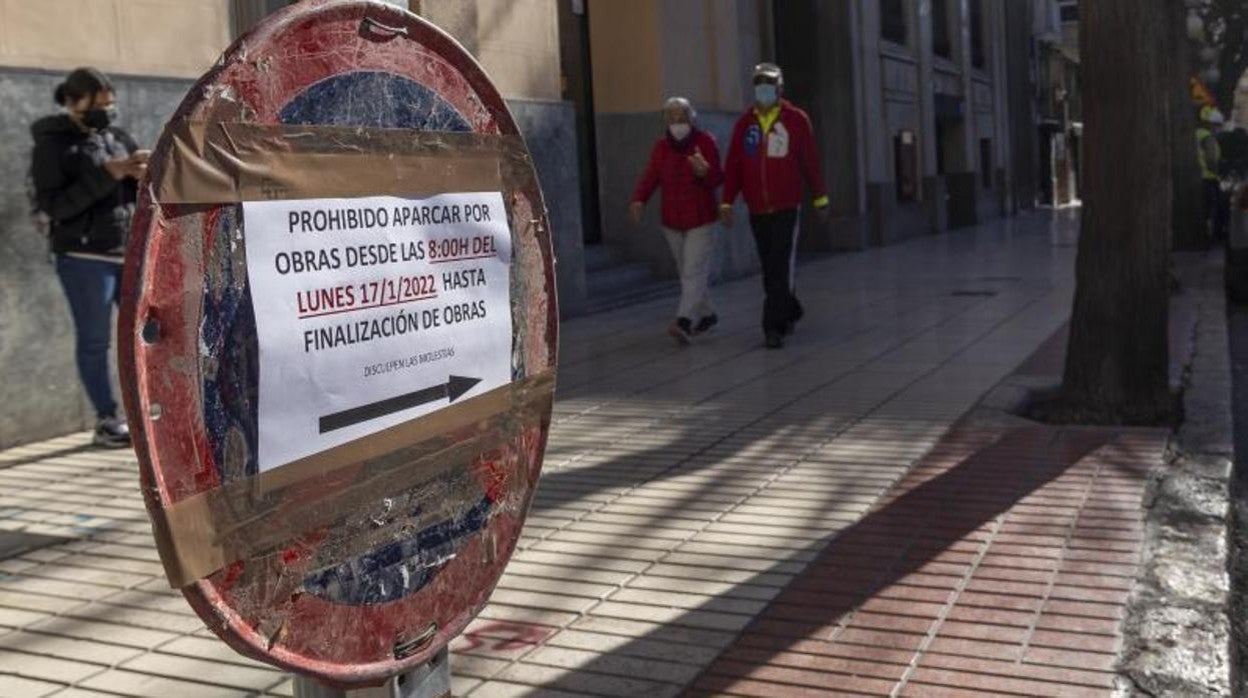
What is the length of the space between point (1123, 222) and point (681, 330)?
3.94 metres

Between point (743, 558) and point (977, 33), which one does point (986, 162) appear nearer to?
point (977, 33)

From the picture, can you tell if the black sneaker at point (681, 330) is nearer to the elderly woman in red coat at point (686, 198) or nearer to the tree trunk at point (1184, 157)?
the elderly woman in red coat at point (686, 198)

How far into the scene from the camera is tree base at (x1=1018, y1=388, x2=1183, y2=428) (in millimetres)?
6762

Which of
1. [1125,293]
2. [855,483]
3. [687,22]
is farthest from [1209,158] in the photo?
[855,483]

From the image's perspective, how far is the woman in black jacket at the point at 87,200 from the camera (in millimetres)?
6316

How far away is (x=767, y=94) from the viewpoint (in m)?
9.73

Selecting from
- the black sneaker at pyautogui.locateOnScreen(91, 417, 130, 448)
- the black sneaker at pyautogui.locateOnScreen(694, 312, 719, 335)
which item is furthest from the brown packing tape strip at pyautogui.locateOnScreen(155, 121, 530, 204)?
the black sneaker at pyautogui.locateOnScreen(694, 312, 719, 335)

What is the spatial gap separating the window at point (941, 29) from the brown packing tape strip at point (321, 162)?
92.2 ft

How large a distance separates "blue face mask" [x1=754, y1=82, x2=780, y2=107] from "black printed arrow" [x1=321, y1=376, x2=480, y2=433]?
7942 mm

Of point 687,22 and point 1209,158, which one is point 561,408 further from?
point 1209,158

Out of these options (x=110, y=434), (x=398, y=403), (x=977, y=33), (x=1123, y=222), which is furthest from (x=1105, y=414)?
(x=977, y=33)

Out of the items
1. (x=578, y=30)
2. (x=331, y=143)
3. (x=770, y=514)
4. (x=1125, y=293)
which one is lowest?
(x=770, y=514)

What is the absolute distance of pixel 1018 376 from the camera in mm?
8102

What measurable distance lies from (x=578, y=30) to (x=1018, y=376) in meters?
8.07
